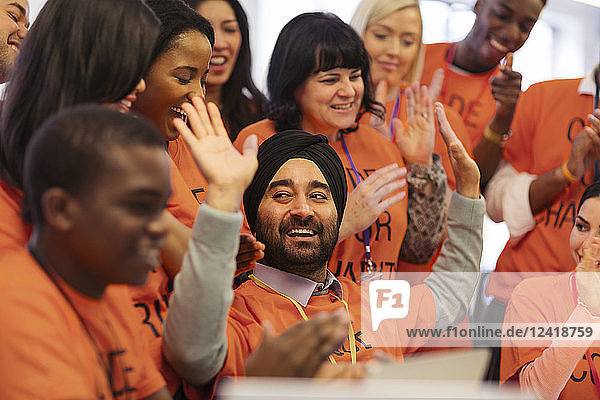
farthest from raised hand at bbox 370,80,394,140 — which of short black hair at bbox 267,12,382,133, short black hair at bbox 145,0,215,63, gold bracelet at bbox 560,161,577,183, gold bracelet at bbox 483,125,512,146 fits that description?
short black hair at bbox 145,0,215,63

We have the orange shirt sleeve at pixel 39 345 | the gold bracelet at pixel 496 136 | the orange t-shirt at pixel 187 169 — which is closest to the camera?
the orange shirt sleeve at pixel 39 345

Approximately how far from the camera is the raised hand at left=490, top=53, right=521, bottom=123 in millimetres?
2479

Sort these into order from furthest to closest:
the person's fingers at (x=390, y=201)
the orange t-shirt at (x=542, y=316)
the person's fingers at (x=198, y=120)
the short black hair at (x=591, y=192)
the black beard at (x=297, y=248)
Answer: the short black hair at (x=591, y=192)
the person's fingers at (x=390, y=201)
the orange t-shirt at (x=542, y=316)
the black beard at (x=297, y=248)
the person's fingers at (x=198, y=120)

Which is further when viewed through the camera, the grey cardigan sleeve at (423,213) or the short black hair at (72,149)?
the grey cardigan sleeve at (423,213)

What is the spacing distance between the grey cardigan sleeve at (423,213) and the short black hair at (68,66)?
3.87 feet

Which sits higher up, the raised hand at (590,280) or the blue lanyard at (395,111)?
the blue lanyard at (395,111)

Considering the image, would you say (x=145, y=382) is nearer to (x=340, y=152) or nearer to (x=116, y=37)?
(x=116, y=37)

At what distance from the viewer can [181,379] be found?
1375 millimetres

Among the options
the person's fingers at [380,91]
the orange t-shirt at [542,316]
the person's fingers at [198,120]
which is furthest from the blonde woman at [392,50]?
the person's fingers at [198,120]

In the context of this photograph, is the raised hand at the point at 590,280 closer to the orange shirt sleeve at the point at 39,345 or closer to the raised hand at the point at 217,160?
the raised hand at the point at 217,160

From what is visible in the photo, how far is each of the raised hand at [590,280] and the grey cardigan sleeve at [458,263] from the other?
264 mm

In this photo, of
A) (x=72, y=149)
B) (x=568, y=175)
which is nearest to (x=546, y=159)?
(x=568, y=175)

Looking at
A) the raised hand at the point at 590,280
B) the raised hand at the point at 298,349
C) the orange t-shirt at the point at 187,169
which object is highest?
the orange t-shirt at the point at 187,169

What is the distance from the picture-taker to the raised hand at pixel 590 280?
1.88 metres
